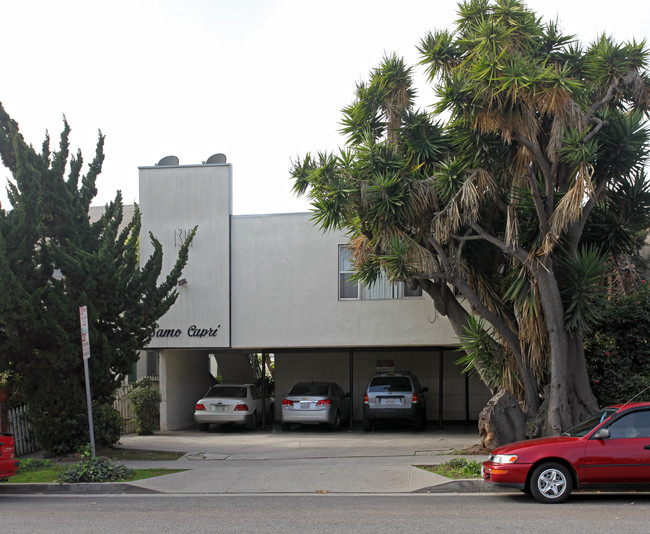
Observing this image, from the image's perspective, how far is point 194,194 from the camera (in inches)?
774

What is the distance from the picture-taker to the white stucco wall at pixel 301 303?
61.7 feet

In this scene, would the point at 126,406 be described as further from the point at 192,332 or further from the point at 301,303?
the point at 301,303

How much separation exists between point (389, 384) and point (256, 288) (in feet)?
14.9

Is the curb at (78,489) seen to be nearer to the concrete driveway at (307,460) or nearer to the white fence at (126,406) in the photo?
the concrete driveway at (307,460)

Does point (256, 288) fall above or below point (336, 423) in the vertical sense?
above

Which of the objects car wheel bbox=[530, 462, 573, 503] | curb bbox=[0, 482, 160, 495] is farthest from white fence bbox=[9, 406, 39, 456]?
car wheel bbox=[530, 462, 573, 503]

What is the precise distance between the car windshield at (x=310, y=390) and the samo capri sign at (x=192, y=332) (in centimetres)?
281

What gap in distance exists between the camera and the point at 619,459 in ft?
29.9

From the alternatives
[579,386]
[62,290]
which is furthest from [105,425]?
[579,386]

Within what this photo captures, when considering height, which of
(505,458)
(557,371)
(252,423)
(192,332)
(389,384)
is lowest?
(252,423)

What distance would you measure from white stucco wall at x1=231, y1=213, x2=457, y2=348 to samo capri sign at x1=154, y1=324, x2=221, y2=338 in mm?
585

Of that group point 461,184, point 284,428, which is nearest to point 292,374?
point 284,428

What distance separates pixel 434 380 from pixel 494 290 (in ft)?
29.8

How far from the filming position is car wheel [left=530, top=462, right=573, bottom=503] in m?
9.26
